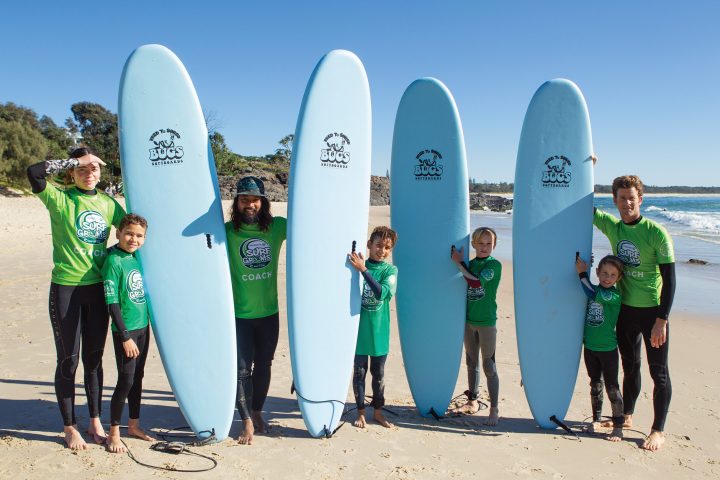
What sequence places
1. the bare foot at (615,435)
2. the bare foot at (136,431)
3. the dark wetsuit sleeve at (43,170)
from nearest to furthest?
→ the dark wetsuit sleeve at (43,170) < the bare foot at (136,431) < the bare foot at (615,435)

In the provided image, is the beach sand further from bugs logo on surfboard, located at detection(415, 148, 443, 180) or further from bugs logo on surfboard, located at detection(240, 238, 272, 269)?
Result: bugs logo on surfboard, located at detection(415, 148, 443, 180)

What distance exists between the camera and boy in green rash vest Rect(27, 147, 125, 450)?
235 cm

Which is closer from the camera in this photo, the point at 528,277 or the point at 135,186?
the point at 135,186

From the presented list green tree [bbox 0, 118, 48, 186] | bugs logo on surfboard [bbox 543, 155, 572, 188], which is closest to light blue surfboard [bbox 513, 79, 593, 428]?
bugs logo on surfboard [bbox 543, 155, 572, 188]

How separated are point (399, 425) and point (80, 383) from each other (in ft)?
7.54

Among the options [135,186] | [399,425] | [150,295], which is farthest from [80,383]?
[399,425]

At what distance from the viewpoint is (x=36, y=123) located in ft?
118

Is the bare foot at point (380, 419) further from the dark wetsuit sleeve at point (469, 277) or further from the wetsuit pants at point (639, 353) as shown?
the wetsuit pants at point (639, 353)

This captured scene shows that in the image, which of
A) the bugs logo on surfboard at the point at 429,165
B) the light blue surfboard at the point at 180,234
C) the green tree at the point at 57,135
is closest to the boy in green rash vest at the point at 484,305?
the bugs logo on surfboard at the point at 429,165

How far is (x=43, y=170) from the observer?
7.68 feet

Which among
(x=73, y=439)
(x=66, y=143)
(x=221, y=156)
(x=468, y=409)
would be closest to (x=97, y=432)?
(x=73, y=439)

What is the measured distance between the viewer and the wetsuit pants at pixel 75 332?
236cm

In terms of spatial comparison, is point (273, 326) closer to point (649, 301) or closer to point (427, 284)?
point (427, 284)

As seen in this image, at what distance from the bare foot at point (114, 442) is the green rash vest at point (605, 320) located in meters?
2.55
